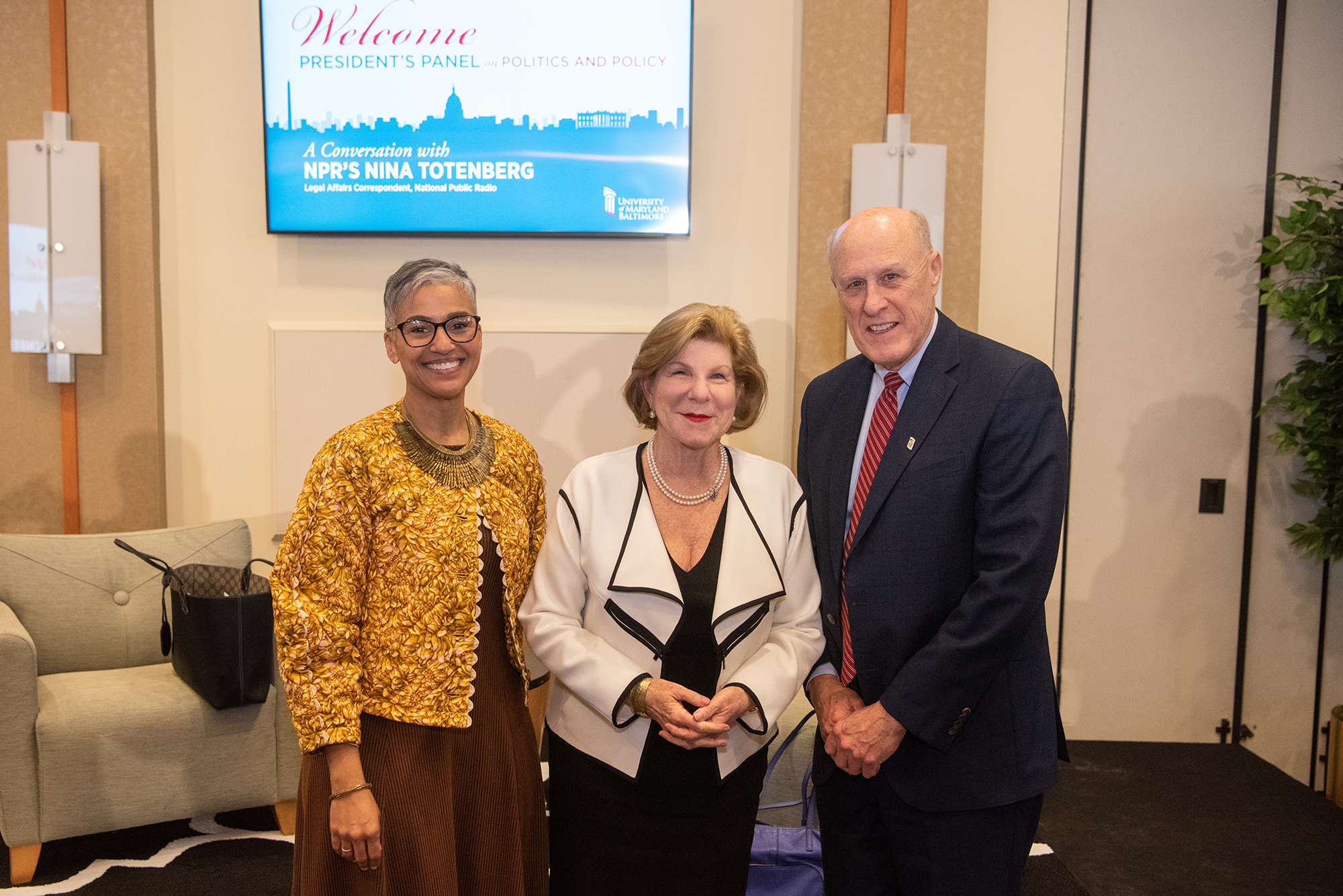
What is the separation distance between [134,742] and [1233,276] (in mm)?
4295

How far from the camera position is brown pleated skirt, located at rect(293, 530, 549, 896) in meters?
1.56

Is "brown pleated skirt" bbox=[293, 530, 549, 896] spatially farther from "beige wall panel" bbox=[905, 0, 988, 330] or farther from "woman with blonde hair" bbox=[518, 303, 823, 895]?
"beige wall panel" bbox=[905, 0, 988, 330]

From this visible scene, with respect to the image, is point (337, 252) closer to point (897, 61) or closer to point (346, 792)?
point (897, 61)

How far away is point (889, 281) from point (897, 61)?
206 cm

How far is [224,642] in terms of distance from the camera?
2.60m

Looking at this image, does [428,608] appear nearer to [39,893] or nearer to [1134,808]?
[39,893]

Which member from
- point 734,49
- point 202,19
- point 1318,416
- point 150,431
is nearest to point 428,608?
point 150,431

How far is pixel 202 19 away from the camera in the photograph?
10.8 ft

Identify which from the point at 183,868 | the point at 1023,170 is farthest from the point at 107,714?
the point at 1023,170

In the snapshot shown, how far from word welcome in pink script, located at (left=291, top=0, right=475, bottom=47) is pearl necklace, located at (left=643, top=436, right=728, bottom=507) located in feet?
7.73

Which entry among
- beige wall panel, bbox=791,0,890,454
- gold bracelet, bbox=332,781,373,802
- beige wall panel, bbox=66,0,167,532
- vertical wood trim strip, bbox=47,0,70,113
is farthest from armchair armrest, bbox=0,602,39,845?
beige wall panel, bbox=791,0,890,454

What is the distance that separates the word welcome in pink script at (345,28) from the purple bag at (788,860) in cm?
281

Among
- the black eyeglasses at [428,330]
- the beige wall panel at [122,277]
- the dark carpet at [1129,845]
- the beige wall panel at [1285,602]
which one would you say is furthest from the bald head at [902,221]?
the beige wall panel at [122,277]

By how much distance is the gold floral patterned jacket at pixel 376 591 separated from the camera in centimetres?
150
